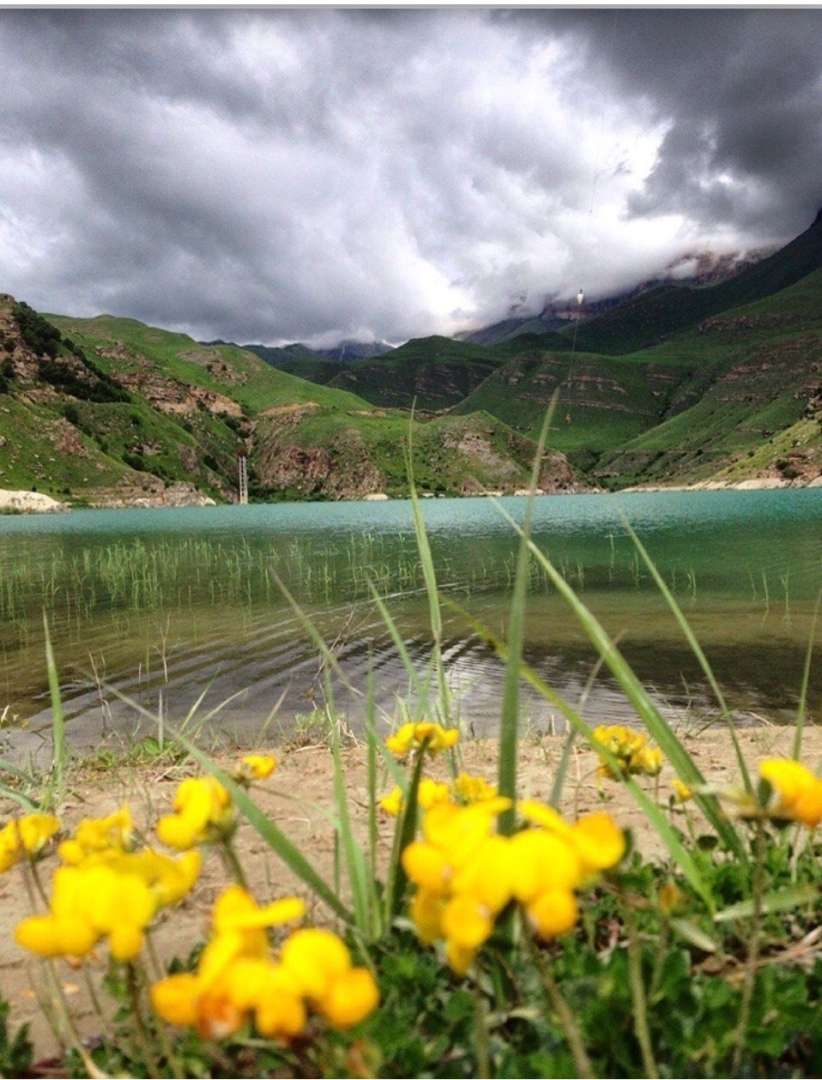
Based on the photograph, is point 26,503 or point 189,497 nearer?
point 26,503

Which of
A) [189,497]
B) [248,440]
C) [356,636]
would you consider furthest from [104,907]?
[248,440]

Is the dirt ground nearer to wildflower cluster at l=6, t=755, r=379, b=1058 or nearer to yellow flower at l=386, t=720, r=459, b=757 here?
yellow flower at l=386, t=720, r=459, b=757

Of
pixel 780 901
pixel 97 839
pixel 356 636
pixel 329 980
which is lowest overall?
pixel 356 636

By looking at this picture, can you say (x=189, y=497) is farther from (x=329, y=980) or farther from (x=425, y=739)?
(x=329, y=980)

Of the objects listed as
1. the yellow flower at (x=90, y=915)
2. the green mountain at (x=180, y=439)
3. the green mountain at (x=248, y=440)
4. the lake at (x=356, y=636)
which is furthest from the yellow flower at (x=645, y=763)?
the green mountain at (x=180, y=439)

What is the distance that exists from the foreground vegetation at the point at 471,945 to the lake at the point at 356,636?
61 centimetres

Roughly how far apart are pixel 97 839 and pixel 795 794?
1388 mm

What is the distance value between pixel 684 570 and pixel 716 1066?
2015 cm

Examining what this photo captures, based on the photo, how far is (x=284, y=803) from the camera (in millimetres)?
3783

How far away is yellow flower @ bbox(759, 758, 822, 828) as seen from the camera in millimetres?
1073

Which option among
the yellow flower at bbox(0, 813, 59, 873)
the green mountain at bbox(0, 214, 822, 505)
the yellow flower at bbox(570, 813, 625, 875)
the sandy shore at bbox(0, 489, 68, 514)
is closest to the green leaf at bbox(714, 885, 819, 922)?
the yellow flower at bbox(570, 813, 625, 875)

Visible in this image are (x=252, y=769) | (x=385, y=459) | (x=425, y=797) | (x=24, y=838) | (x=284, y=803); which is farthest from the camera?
(x=385, y=459)

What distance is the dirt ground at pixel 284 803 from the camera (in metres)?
Answer: 2.11

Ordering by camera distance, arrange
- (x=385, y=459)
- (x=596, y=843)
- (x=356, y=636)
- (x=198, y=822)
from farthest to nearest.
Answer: (x=385, y=459) < (x=356, y=636) < (x=198, y=822) < (x=596, y=843)
